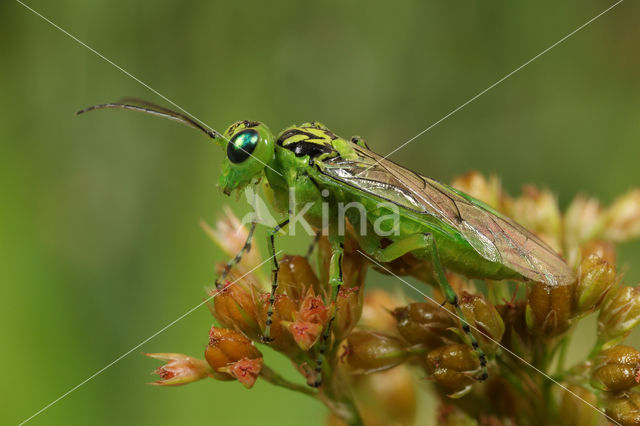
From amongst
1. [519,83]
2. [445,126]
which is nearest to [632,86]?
[519,83]

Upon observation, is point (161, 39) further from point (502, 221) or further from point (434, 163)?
point (502, 221)

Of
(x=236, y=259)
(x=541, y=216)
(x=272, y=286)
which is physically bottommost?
(x=272, y=286)

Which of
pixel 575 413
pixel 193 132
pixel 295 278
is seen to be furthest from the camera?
pixel 193 132

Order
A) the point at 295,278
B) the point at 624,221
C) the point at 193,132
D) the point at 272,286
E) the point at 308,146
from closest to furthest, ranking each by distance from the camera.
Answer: the point at 272,286
the point at 295,278
the point at 308,146
the point at 624,221
the point at 193,132

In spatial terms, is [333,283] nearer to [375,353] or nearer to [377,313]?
[375,353]

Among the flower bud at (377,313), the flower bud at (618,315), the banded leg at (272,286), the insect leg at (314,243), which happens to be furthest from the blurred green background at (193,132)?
the flower bud at (618,315)

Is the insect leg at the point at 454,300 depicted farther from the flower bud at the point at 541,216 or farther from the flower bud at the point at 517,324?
the flower bud at the point at 541,216

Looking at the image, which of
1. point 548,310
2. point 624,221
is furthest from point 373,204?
point 624,221
